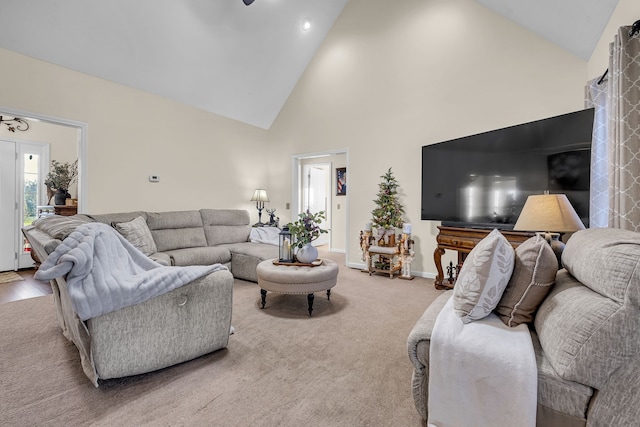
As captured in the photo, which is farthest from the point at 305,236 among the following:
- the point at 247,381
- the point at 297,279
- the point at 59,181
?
the point at 59,181

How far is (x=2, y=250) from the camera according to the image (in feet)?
14.8

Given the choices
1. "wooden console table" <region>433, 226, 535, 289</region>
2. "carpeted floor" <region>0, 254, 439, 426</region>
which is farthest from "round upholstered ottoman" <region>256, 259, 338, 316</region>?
"wooden console table" <region>433, 226, 535, 289</region>

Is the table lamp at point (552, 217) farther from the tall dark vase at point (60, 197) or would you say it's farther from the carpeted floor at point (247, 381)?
the tall dark vase at point (60, 197)

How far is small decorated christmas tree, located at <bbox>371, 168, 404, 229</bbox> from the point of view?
171 inches

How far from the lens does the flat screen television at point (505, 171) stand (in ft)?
8.80

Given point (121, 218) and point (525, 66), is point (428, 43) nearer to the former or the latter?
point (525, 66)

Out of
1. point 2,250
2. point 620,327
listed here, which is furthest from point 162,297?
point 2,250

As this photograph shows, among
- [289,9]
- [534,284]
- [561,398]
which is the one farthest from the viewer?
[289,9]

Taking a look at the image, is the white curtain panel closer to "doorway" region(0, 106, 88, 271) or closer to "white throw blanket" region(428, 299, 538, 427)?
"white throw blanket" region(428, 299, 538, 427)

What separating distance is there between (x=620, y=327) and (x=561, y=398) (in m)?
0.32

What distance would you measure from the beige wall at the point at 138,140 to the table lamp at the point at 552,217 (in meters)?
4.46

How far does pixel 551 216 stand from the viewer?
72.5 inches

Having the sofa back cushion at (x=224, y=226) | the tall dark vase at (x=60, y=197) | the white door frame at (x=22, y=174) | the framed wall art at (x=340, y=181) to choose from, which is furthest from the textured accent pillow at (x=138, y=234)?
the framed wall art at (x=340, y=181)

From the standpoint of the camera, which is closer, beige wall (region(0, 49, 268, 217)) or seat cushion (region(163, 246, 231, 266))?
beige wall (region(0, 49, 268, 217))
